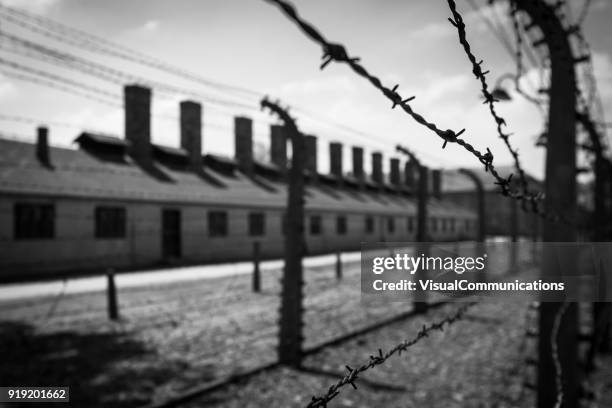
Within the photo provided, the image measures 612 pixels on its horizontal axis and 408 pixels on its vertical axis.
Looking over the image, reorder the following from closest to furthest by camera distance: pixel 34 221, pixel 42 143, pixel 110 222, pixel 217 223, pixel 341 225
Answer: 1. pixel 34 221
2. pixel 110 222
3. pixel 42 143
4. pixel 217 223
5. pixel 341 225

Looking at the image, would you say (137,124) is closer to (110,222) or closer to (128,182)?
(128,182)

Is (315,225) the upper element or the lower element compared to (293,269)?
upper

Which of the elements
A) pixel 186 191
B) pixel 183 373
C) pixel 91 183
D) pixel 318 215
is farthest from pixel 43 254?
pixel 318 215

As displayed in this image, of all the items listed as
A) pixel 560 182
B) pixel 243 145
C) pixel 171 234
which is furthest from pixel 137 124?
pixel 560 182

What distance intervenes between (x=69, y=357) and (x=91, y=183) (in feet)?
46.0

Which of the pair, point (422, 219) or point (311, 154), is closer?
point (422, 219)

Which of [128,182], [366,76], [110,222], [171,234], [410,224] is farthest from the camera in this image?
[410,224]

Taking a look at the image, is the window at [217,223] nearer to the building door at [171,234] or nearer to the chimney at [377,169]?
the building door at [171,234]

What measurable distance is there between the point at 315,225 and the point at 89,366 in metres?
22.1

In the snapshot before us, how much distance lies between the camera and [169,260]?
18562 mm

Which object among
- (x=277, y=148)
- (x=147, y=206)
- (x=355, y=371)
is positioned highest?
(x=277, y=148)

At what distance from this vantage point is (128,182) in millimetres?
19406

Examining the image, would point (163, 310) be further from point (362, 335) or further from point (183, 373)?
point (362, 335)

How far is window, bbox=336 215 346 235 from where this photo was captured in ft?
95.1
